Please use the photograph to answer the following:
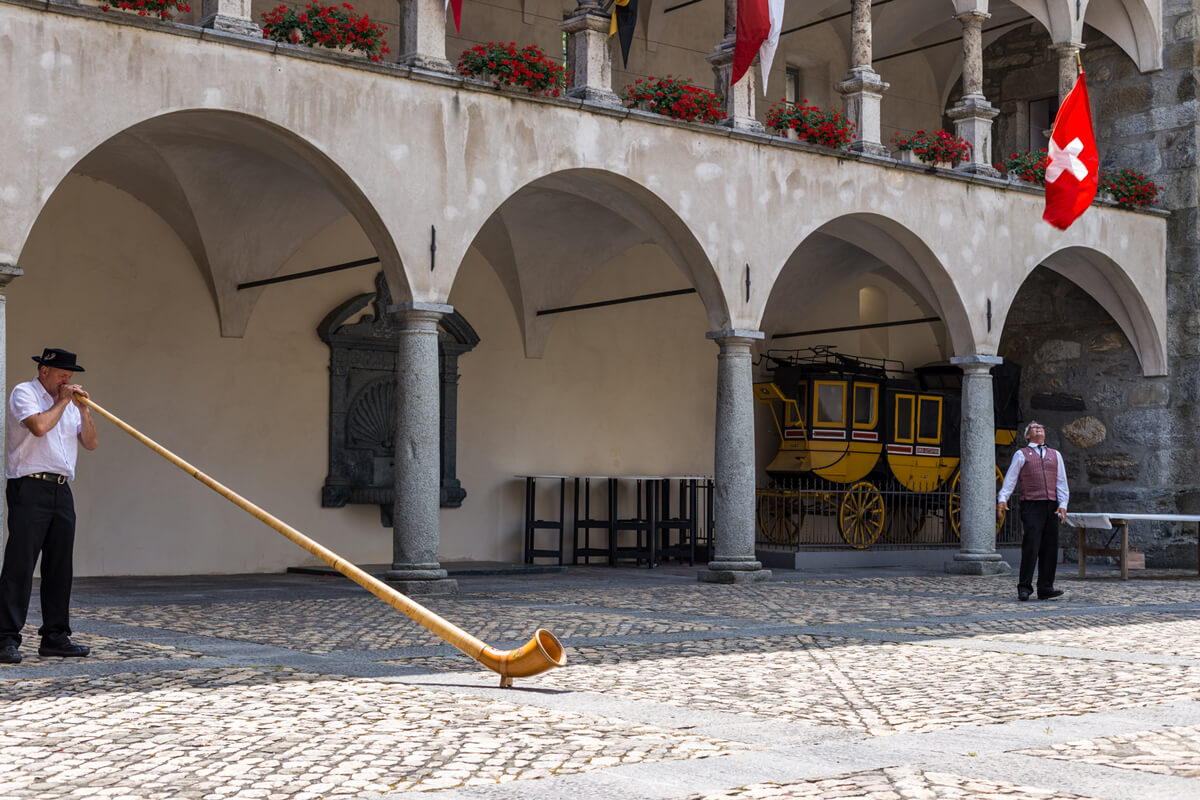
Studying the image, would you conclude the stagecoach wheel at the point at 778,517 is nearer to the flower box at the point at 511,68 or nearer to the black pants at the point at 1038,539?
the black pants at the point at 1038,539

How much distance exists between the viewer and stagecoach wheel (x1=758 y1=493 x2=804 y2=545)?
18.3 meters

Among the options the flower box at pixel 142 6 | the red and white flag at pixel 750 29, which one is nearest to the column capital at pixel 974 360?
the red and white flag at pixel 750 29

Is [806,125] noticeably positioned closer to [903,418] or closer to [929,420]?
[903,418]

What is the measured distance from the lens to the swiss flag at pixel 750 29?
13.1 meters

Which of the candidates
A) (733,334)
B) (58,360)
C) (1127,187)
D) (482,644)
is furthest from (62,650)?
(1127,187)

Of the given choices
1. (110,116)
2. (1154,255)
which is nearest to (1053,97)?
(1154,255)

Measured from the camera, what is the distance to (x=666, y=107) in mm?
13250

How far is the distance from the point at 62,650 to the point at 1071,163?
11780 millimetres

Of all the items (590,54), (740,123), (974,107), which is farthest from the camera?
(974,107)

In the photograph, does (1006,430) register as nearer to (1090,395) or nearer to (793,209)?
(1090,395)

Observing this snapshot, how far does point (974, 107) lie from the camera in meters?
15.6

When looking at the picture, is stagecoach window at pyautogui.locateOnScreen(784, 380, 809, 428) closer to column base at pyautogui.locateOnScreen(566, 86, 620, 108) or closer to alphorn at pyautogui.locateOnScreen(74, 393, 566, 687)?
column base at pyautogui.locateOnScreen(566, 86, 620, 108)

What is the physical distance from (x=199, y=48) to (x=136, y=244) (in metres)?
4.08

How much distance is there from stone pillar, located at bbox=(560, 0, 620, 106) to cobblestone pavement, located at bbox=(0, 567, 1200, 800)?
4701 mm
